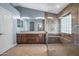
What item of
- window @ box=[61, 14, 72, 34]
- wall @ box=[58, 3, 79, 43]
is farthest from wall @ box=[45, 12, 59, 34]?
wall @ box=[58, 3, 79, 43]

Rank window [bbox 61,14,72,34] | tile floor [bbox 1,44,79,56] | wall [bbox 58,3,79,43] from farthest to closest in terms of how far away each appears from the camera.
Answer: tile floor [bbox 1,44,79,56] → window [bbox 61,14,72,34] → wall [bbox 58,3,79,43]

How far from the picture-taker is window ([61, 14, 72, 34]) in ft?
13.1

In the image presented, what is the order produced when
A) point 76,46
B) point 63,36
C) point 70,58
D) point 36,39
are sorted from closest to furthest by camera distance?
point 70,58, point 76,46, point 63,36, point 36,39

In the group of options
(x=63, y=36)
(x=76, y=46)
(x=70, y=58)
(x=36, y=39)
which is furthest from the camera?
(x=36, y=39)

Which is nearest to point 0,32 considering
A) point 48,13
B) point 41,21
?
point 41,21

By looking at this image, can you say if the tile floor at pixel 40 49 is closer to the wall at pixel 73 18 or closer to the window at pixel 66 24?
the wall at pixel 73 18

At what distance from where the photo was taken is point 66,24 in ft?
13.4

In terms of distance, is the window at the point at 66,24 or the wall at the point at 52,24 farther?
the wall at the point at 52,24

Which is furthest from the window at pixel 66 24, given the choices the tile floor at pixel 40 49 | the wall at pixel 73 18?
the tile floor at pixel 40 49

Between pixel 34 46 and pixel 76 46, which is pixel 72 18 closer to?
pixel 76 46

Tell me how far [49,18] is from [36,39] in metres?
0.86

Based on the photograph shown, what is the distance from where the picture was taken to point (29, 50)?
4.35 m

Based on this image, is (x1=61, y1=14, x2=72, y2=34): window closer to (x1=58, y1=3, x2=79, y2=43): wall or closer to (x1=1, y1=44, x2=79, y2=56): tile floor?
(x1=58, y1=3, x2=79, y2=43): wall

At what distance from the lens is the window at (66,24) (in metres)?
4.00
